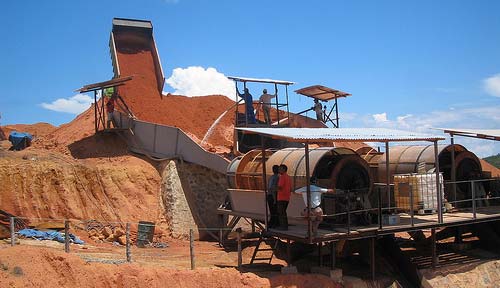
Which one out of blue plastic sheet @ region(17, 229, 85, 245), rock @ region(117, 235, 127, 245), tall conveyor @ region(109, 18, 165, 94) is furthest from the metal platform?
tall conveyor @ region(109, 18, 165, 94)

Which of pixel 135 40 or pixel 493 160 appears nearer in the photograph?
pixel 135 40

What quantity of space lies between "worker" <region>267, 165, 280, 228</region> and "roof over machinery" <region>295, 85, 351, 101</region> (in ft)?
43.0

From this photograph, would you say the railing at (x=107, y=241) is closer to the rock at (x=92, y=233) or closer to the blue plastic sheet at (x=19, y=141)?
the rock at (x=92, y=233)

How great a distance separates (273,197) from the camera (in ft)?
43.8

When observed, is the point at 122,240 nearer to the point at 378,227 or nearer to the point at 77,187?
the point at 77,187

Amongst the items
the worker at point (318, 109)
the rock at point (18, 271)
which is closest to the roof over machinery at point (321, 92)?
the worker at point (318, 109)

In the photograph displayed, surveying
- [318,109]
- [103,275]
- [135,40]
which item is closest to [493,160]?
[318,109]

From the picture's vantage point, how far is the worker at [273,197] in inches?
524

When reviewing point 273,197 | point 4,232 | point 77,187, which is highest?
point 77,187

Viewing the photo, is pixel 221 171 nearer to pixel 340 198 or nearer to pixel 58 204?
pixel 58 204

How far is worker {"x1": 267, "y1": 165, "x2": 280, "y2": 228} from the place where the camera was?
43.7ft

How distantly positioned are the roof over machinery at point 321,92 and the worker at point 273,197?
13.1 meters

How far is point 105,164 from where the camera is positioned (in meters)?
22.6

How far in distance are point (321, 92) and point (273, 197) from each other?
47.2 feet
